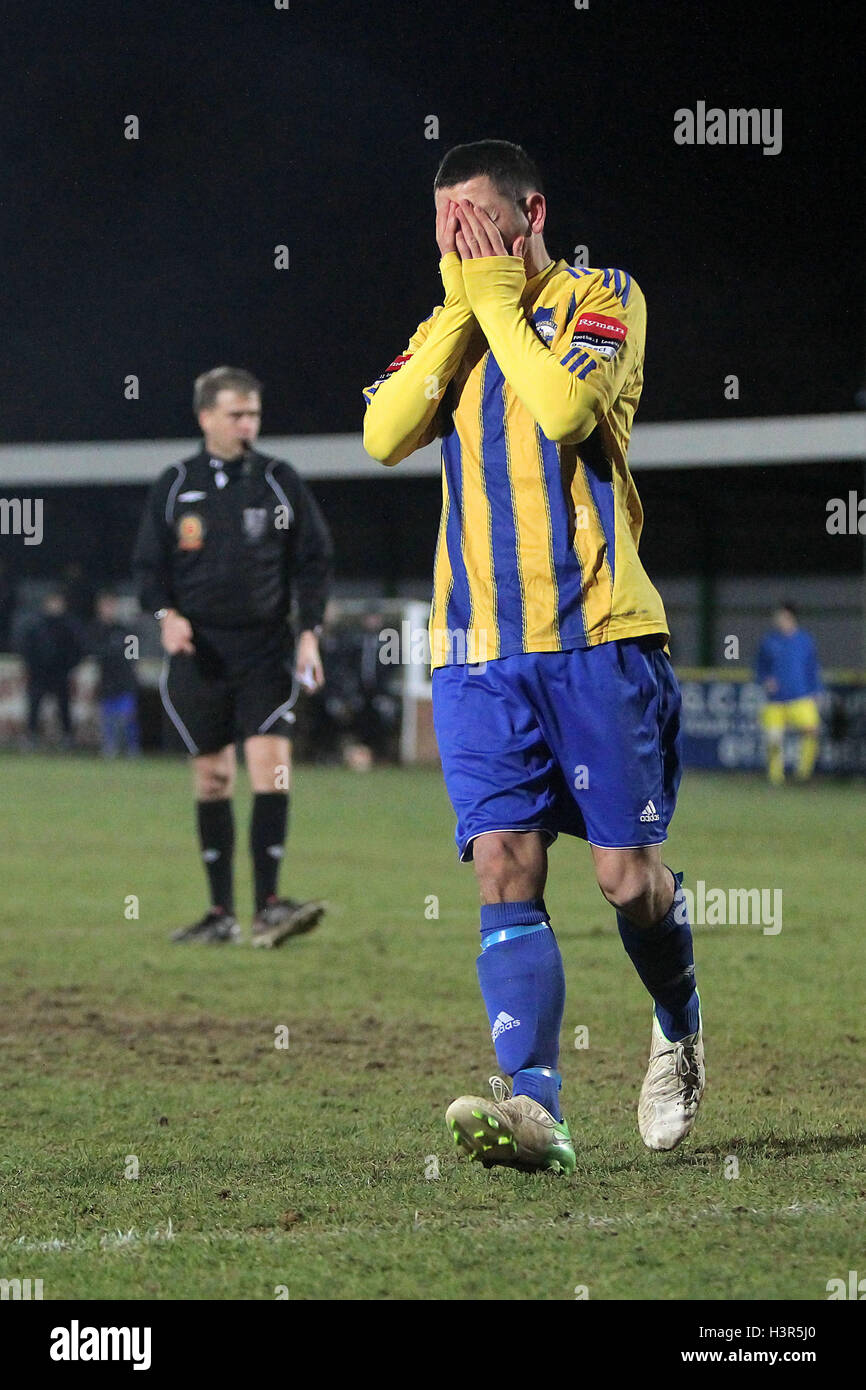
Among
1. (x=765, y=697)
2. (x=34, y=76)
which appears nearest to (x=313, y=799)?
(x=765, y=697)

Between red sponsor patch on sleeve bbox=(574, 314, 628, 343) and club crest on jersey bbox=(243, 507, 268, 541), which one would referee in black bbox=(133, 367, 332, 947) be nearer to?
club crest on jersey bbox=(243, 507, 268, 541)

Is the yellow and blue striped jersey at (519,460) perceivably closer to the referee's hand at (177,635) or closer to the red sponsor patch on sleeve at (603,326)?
the red sponsor patch on sleeve at (603,326)

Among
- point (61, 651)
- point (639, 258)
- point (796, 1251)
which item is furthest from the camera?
point (61, 651)

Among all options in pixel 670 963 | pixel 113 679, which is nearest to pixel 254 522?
pixel 670 963

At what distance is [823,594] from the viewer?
1154 inches

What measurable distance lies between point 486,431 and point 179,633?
4091mm

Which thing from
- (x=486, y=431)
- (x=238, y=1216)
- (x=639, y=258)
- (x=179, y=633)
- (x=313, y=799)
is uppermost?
(x=639, y=258)

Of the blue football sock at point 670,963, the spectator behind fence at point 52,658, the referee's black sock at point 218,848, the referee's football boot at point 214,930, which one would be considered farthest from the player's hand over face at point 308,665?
the spectator behind fence at point 52,658

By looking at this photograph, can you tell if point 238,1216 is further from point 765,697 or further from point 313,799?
point 765,697

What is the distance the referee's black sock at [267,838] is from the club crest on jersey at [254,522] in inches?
45.6

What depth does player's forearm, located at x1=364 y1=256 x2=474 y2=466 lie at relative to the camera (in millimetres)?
3576

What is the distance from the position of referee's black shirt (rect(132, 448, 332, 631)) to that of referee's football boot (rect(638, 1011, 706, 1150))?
164 inches

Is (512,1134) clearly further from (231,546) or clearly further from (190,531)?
(190,531)

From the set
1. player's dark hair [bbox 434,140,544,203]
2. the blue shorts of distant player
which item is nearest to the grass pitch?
the blue shorts of distant player
